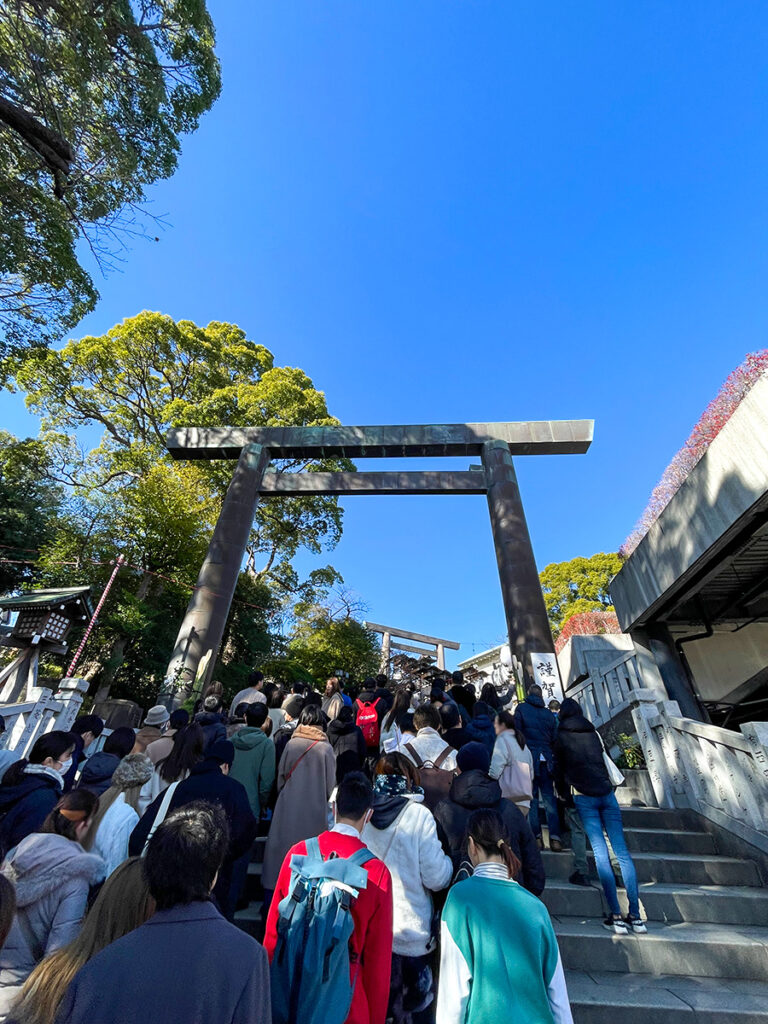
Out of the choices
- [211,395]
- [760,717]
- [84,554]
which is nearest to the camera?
[760,717]

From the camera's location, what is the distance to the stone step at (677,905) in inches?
134

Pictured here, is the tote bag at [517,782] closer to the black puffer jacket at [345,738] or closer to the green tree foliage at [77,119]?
the black puffer jacket at [345,738]

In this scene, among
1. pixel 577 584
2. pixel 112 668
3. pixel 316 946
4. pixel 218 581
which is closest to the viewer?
pixel 316 946

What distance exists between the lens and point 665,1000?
262cm

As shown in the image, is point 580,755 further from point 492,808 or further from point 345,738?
point 345,738

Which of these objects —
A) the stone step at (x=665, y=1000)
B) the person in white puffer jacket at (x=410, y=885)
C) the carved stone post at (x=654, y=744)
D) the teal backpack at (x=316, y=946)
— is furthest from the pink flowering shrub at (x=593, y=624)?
the teal backpack at (x=316, y=946)

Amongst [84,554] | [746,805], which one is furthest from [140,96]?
[746,805]

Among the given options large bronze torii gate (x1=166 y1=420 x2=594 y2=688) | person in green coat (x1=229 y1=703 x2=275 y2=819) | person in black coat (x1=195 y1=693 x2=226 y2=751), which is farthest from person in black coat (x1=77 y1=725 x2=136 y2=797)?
large bronze torii gate (x1=166 y1=420 x2=594 y2=688)

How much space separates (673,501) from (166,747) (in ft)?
22.0

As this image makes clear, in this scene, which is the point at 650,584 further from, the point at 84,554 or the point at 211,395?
the point at 211,395

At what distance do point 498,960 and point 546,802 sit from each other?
3.20m

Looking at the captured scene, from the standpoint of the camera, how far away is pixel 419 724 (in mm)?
3590

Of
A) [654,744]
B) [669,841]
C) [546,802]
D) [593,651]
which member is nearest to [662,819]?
[669,841]

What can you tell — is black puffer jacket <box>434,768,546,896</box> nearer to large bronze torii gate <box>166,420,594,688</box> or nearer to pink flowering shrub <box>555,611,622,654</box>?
large bronze torii gate <box>166,420,594,688</box>
